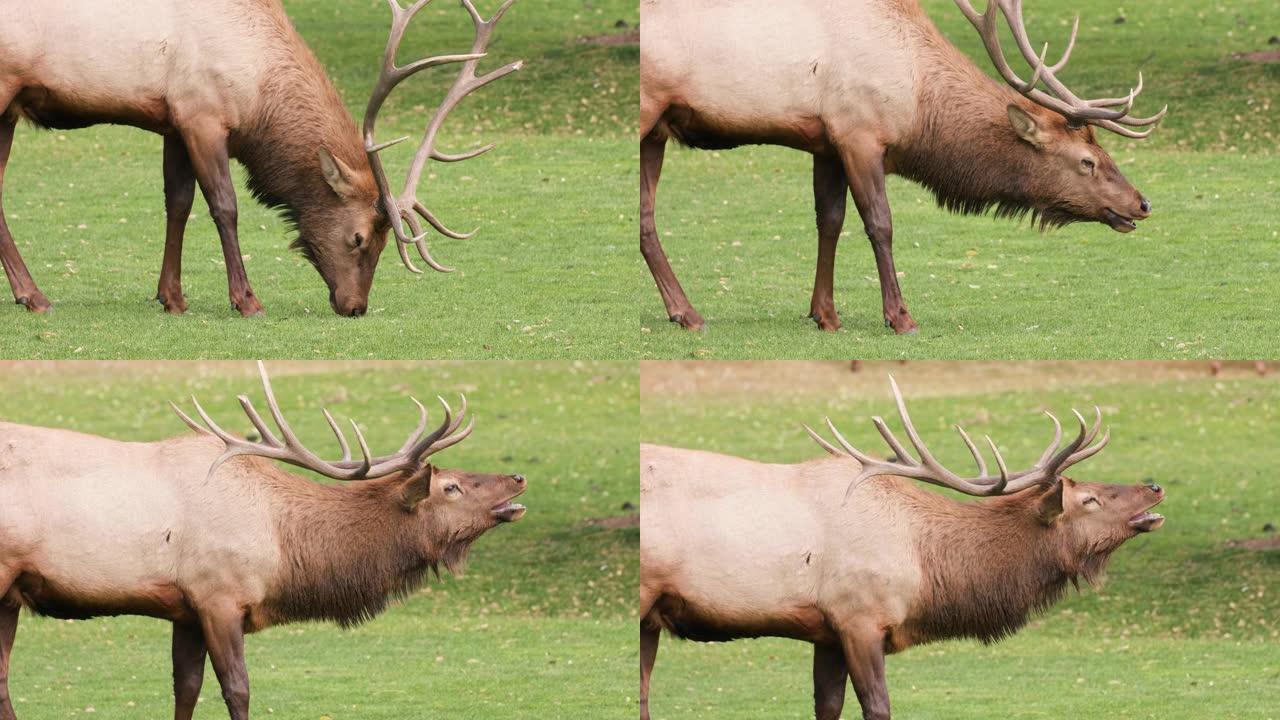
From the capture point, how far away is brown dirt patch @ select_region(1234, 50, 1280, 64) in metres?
26.1

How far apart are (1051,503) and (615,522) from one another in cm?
881

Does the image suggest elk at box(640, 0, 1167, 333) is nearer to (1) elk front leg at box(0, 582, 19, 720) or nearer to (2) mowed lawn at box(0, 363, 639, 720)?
(2) mowed lawn at box(0, 363, 639, 720)

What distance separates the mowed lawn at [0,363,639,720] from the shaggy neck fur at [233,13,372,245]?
11.5ft

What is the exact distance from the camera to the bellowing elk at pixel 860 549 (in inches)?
401

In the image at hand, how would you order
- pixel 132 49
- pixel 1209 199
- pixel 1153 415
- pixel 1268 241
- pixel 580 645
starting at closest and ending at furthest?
pixel 132 49
pixel 580 645
pixel 1268 241
pixel 1209 199
pixel 1153 415

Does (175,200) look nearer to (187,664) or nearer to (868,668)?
(187,664)

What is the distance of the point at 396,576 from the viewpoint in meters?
10.8

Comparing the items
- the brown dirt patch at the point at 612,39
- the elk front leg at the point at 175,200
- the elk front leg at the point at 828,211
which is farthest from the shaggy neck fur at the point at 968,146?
the brown dirt patch at the point at 612,39

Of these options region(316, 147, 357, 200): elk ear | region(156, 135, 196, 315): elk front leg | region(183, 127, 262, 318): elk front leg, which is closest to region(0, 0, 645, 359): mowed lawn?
region(156, 135, 196, 315): elk front leg

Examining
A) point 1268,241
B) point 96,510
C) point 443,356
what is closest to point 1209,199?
point 1268,241

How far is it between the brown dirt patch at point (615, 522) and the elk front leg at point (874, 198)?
20.3 feet

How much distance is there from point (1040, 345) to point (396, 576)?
17.7 feet

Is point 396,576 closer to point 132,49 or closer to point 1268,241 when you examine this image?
point 132,49

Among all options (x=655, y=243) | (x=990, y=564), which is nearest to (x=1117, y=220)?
(x=655, y=243)
